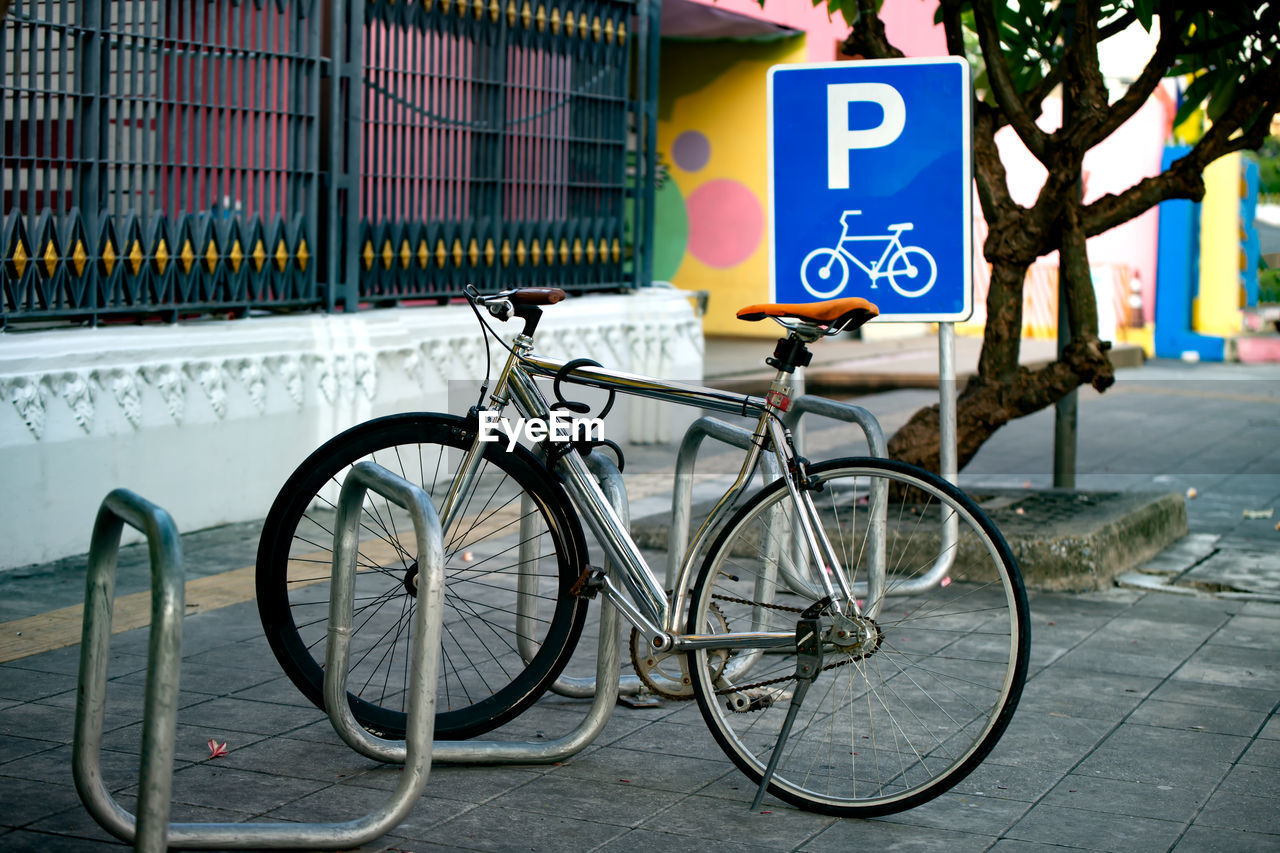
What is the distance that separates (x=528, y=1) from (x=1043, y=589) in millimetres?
4898

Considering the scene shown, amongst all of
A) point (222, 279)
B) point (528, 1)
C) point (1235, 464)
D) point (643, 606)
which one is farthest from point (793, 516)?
point (1235, 464)

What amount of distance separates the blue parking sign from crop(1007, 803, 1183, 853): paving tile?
94.3 inches

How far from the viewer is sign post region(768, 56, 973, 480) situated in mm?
5719

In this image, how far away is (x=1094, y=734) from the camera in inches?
172

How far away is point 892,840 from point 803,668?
1.55 ft

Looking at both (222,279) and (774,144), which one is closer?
(774,144)

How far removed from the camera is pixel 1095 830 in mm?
3615

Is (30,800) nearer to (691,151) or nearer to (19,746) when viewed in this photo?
(19,746)

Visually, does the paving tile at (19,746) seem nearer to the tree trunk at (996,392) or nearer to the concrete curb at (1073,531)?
the concrete curb at (1073,531)

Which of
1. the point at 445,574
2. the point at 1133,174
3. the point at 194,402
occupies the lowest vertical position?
the point at 445,574

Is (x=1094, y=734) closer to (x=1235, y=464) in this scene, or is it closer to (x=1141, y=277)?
(x=1235, y=464)

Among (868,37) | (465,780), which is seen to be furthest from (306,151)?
(465,780)

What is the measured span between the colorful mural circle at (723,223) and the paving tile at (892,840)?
15633 millimetres

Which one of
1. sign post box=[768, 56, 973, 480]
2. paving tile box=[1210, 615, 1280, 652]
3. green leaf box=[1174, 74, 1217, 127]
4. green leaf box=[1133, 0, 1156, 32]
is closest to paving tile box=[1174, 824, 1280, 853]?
paving tile box=[1210, 615, 1280, 652]
